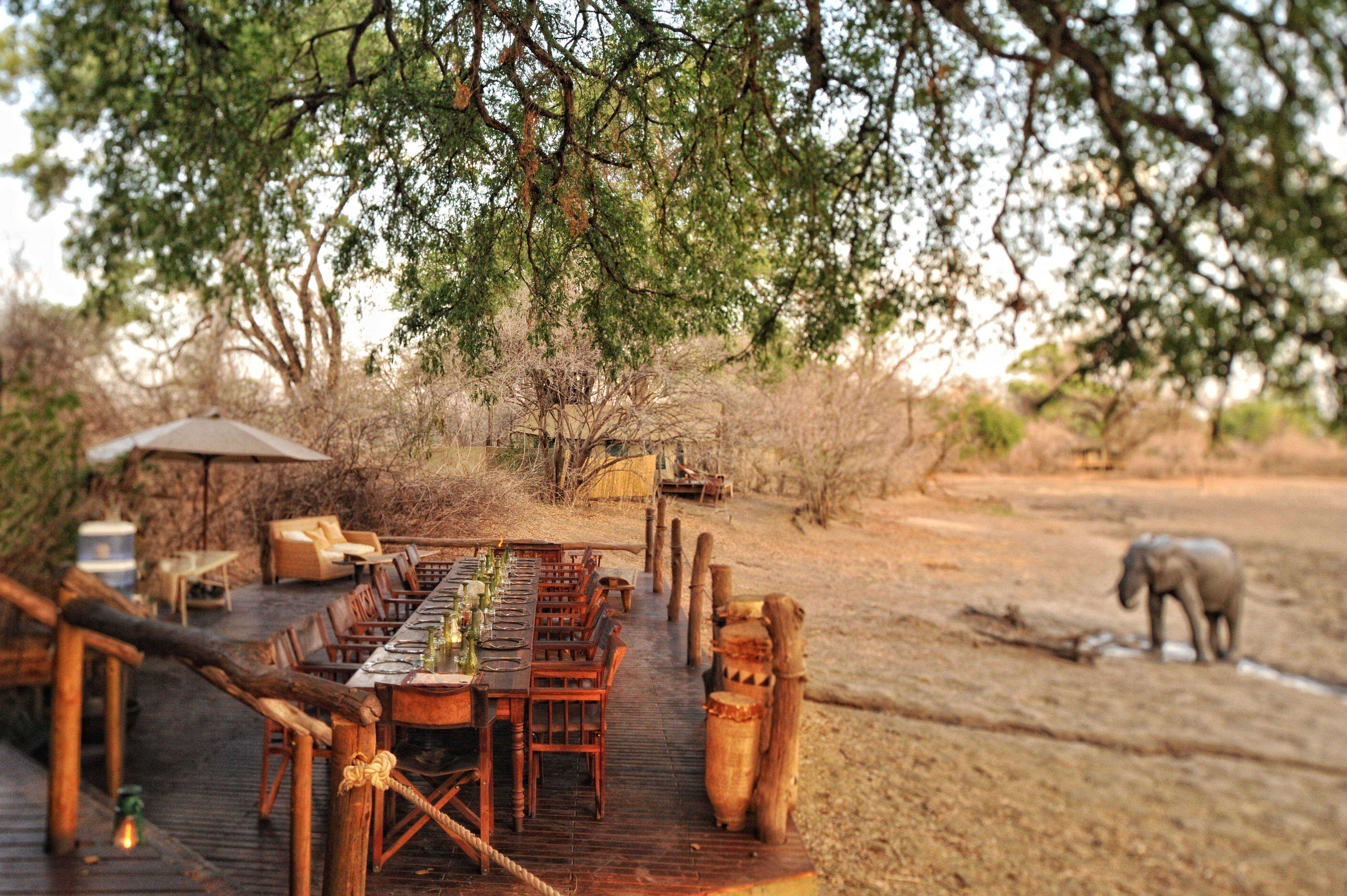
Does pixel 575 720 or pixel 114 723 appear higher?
pixel 575 720

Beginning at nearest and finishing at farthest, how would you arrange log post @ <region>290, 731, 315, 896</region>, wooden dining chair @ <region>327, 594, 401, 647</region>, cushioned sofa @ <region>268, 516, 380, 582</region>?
log post @ <region>290, 731, 315, 896</region>, wooden dining chair @ <region>327, 594, 401, 647</region>, cushioned sofa @ <region>268, 516, 380, 582</region>

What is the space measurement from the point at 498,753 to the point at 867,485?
2963 millimetres

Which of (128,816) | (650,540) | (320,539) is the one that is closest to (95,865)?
(128,816)

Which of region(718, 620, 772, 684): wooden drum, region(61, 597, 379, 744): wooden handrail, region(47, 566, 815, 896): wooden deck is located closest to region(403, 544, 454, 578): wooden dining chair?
region(47, 566, 815, 896): wooden deck

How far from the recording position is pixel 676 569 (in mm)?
5840

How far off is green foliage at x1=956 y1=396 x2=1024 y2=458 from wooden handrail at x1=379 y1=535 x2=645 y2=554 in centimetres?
239

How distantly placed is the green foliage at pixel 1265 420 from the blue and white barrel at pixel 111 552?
6.18 metres

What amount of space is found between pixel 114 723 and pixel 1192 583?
235 inches

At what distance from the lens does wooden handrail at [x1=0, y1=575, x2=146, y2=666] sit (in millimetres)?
A: 3982

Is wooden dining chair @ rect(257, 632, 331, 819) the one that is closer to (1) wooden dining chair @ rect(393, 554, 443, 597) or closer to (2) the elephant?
(1) wooden dining chair @ rect(393, 554, 443, 597)

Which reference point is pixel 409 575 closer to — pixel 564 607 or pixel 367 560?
pixel 367 560

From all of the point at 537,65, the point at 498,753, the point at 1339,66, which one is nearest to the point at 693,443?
the point at 498,753

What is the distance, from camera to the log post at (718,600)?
465 centimetres

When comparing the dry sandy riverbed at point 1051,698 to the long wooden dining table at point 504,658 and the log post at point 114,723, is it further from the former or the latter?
the log post at point 114,723
